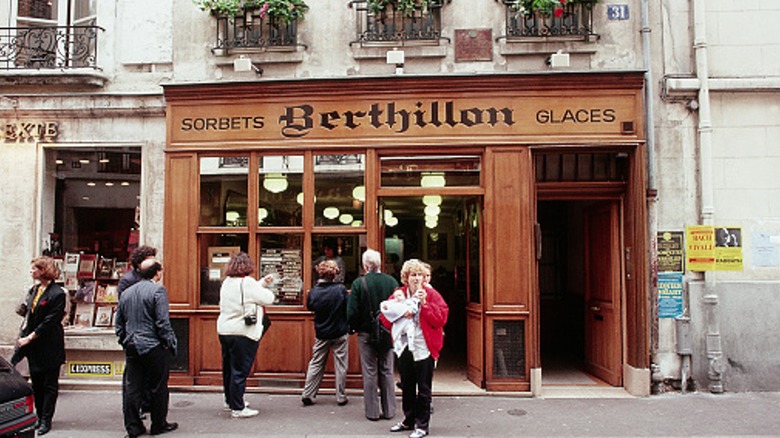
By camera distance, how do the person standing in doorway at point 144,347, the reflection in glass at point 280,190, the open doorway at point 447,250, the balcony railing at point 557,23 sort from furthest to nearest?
the open doorway at point 447,250
the reflection in glass at point 280,190
the balcony railing at point 557,23
the person standing in doorway at point 144,347

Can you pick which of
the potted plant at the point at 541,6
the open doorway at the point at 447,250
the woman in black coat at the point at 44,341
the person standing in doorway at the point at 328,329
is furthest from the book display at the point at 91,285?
the potted plant at the point at 541,6

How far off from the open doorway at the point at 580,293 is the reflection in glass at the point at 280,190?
180 inches

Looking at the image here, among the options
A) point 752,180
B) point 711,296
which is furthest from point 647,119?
point 711,296

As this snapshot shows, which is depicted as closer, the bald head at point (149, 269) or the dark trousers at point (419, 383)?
the dark trousers at point (419, 383)

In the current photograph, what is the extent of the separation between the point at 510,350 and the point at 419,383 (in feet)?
7.50

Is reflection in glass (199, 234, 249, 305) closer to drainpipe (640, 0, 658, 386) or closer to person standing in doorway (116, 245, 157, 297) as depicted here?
person standing in doorway (116, 245, 157, 297)

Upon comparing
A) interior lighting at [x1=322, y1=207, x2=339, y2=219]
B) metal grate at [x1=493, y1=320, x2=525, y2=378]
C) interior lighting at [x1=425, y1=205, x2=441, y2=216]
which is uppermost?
interior lighting at [x1=425, y1=205, x2=441, y2=216]

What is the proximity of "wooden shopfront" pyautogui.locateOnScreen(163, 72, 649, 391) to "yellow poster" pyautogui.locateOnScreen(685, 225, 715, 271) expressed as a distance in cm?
72

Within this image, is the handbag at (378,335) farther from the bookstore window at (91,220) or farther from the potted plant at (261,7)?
the potted plant at (261,7)

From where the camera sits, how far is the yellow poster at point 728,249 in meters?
8.43

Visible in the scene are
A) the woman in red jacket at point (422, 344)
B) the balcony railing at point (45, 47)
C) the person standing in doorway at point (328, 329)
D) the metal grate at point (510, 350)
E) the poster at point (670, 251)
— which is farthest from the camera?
the balcony railing at point (45, 47)

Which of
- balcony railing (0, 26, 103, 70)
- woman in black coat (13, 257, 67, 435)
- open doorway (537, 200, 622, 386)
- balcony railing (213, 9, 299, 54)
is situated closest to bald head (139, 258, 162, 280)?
woman in black coat (13, 257, 67, 435)

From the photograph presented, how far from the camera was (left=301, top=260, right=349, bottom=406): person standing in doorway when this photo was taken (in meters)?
7.68

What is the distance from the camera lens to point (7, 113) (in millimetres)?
9273
